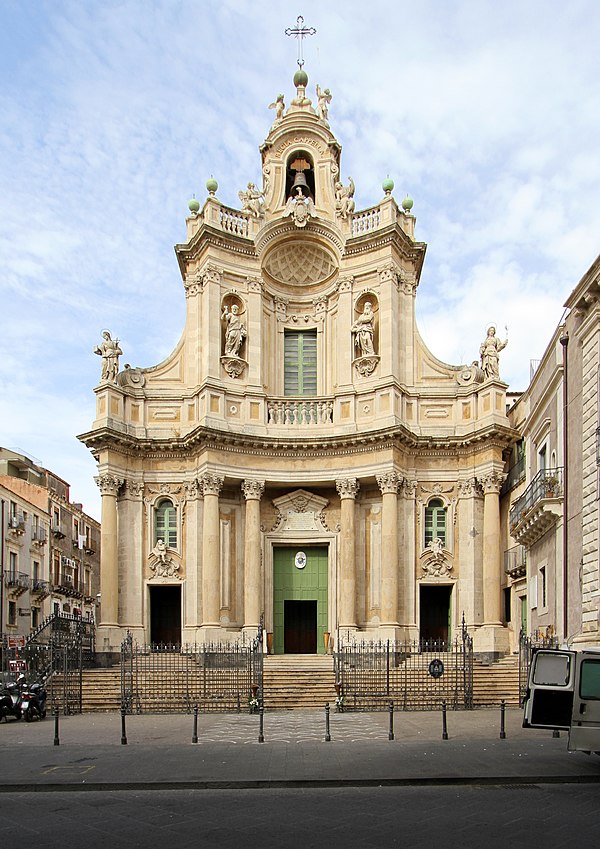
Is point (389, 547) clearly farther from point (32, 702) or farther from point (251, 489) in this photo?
point (32, 702)

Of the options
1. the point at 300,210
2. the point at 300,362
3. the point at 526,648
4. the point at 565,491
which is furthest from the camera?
the point at 300,362

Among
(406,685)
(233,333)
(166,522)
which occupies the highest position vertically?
(233,333)

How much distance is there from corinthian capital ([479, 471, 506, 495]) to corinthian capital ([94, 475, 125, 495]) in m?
13.8

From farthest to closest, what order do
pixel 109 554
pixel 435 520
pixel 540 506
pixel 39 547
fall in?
pixel 39 547 → pixel 435 520 → pixel 109 554 → pixel 540 506

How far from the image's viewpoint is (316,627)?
34625 millimetres

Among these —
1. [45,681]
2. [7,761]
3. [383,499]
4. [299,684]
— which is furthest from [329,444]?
[7,761]

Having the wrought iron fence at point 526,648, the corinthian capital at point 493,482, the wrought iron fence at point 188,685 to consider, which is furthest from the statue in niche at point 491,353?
the wrought iron fence at point 188,685

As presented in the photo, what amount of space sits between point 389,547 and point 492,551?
3834 mm

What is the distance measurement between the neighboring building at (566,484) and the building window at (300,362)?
1005 cm

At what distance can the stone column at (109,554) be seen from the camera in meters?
32.5

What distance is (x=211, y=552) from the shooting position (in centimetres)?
3241

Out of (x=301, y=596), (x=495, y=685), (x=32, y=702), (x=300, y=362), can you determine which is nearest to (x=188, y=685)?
(x=32, y=702)

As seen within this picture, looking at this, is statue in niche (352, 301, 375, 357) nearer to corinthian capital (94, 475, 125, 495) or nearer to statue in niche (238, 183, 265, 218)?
statue in niche (238, 183, 265, 218)

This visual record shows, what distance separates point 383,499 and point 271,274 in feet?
35.0
